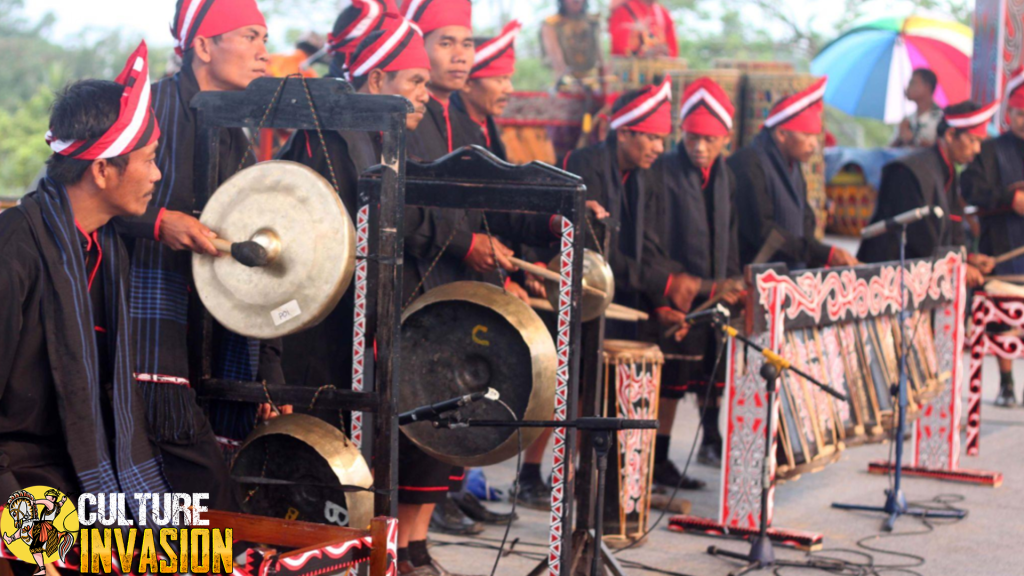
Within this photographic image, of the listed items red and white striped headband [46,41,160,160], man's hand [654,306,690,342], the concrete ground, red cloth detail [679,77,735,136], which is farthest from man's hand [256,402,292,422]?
red cloth detail [679,77,735,136]

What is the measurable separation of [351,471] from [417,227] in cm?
100

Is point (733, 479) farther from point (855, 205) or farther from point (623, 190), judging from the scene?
point (855, 205)

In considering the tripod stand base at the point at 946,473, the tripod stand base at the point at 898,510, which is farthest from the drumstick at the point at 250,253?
the tripod stand base at the point at 946,473

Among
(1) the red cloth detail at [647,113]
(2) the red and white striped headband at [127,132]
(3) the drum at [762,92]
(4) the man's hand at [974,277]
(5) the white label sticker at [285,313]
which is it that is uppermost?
(3) the drum at [762,92]

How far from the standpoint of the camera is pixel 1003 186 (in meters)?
7.68

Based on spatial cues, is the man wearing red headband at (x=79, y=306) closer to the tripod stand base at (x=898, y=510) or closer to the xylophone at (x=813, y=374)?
the xylophone at (x=813, y=374)

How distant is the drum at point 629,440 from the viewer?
4.78 m

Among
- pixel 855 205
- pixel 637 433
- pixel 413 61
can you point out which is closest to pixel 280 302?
pixel 413 61

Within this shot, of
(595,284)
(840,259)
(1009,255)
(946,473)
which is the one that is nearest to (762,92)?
(1009,255)

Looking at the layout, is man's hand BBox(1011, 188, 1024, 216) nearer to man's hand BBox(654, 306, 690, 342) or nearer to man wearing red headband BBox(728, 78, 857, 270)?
man wearing red headband BBox(728, 78, 857, 270)

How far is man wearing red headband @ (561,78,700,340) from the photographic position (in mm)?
5383

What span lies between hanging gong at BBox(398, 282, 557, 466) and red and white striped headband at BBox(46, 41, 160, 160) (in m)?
1.02

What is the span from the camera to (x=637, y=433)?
4793 millimetres

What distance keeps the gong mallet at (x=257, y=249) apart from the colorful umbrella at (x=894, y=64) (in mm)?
8910
